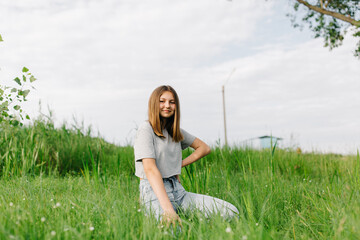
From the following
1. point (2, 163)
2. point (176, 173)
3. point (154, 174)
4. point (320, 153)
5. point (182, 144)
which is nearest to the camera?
point (154, 174)

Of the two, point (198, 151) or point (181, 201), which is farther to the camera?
point (198, 151)

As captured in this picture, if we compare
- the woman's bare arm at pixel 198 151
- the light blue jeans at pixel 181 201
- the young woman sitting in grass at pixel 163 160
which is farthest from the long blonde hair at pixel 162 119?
the light blue jeans at pixel 181 201

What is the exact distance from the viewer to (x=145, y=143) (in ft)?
11.6

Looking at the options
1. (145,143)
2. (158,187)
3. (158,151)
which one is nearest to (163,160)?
(158,151)

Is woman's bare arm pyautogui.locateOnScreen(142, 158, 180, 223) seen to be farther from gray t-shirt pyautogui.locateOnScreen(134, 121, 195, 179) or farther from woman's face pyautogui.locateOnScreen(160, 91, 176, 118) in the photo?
woman's face pyautogui.locateOnScreen(160, 91, 176, 118)

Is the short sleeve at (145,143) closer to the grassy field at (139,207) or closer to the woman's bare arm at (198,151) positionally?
the grassy field at (139,207)

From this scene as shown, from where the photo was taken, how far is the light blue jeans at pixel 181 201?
11.3 feet

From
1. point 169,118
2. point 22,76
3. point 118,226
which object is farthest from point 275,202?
point 22,76

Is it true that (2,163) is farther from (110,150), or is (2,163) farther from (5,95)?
(110,150)

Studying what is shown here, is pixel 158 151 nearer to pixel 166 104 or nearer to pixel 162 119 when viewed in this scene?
pixel 162 119

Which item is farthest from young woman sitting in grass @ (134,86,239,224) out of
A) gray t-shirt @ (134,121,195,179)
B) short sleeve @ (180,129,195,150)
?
short sleeve @ (180,129,195,150)

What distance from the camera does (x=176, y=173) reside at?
148 inches

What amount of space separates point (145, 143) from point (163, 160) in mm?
310

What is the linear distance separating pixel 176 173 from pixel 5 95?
305 cm
